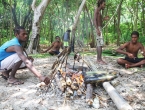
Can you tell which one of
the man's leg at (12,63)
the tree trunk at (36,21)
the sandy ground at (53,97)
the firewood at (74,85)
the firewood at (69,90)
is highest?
the tree trunk at (36,21)

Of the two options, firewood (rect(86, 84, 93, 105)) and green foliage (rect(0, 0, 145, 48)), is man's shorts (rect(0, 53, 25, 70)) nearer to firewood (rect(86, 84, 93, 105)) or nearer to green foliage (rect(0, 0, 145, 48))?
firewood (rect(86, 84, 93, 105))

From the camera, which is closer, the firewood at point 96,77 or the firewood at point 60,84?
the firewood at point 60,84

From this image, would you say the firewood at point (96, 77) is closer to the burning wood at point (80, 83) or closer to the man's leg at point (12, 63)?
the burning wood at point (80, 83)

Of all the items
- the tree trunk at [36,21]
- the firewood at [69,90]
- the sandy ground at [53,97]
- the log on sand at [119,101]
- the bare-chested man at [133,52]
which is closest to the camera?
the log on sand at [119,101]

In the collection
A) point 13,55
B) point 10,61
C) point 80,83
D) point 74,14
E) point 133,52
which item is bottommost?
point 80,83

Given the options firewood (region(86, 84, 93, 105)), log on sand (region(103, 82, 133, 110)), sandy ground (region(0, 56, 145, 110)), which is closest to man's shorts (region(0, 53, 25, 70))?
sandy ground (region(0, 56, 145, 110))

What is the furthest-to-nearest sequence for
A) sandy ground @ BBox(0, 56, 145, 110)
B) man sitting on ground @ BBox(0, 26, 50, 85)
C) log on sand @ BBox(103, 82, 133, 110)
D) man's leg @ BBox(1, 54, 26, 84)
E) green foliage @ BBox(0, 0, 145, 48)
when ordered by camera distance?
green foliage @ BBox(0, 0, 145, 48) < man's leg @ BBox(1, 54, 26, 84) < man sitting on ground @ BBox(0, 26, 50, 85) < sandy ground @ BBox(0, 56, 145, 110) < log on sand @ BBox(103, 82, 133, 110)

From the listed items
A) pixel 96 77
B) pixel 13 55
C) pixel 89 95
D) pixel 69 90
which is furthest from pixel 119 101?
pixel 13 55

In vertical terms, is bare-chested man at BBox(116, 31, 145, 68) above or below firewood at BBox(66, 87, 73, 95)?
above

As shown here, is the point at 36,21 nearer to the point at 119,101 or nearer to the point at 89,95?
the point at 89,95

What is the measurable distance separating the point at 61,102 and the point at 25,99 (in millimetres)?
589

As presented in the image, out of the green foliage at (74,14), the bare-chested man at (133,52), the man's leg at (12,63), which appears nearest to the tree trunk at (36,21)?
the green foliage at (74,14)

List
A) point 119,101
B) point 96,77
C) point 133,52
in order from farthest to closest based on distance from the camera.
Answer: point 133,52 < point 96,77 < point 119,101

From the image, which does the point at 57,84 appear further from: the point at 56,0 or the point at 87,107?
the point at 56,0
